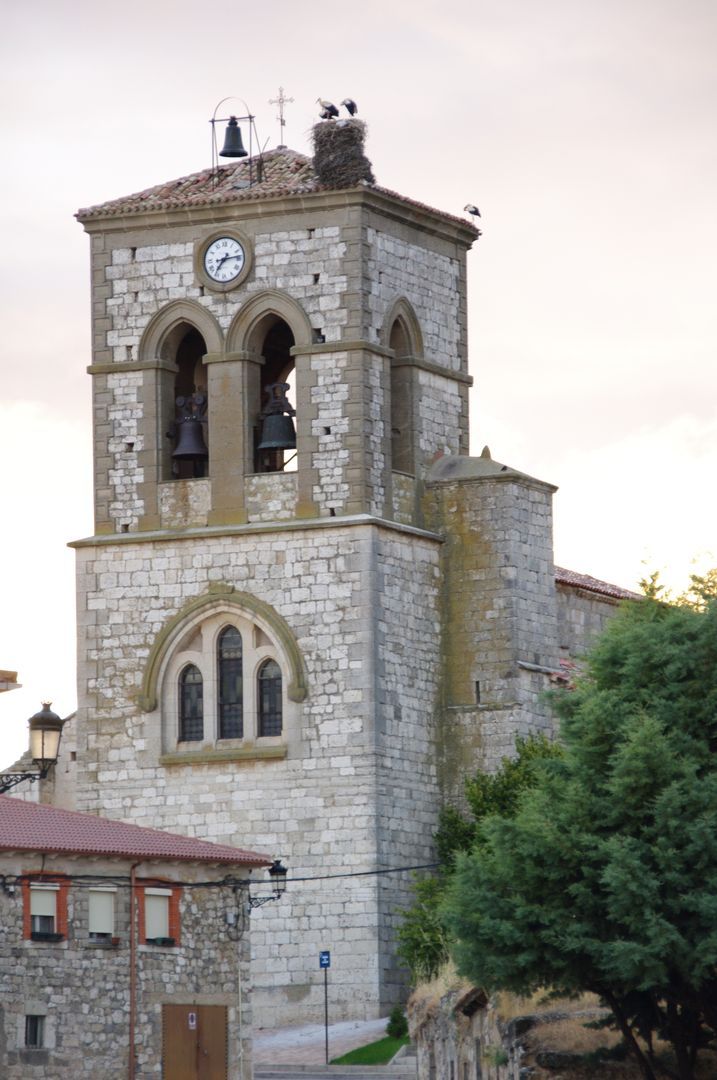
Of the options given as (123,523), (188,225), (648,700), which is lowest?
(648,700)

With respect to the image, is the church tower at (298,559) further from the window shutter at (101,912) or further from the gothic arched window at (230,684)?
the window shutter at (101,912)

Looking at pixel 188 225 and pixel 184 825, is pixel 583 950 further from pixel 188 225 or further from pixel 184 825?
pixel 188 225

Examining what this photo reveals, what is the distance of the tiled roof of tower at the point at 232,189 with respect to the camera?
6331cm

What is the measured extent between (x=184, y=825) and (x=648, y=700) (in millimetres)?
16626

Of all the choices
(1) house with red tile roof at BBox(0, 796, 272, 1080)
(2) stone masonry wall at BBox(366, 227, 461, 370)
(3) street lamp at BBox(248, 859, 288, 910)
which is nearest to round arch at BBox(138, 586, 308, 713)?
(3) street lamp at BBox(248, 859, 288, 910)

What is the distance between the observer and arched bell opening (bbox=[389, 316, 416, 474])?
64.2 m

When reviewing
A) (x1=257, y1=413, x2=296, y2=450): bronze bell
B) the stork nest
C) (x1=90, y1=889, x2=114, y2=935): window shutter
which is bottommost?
(x1=90, y1=889, x2=114, y2=935): window shutter

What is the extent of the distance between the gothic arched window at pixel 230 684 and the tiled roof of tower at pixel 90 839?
25.4 feet

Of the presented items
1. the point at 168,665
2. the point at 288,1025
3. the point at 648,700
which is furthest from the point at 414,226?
the point at 648,700

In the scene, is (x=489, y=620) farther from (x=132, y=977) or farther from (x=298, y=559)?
(x=132, y=977)

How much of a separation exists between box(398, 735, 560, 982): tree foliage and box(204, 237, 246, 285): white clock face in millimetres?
9803

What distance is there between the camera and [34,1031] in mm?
50531

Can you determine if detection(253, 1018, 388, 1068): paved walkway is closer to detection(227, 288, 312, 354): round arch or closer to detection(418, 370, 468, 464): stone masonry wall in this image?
detection(418, 370, 468, 464): stone masonry wall

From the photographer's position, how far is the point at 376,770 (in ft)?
201
